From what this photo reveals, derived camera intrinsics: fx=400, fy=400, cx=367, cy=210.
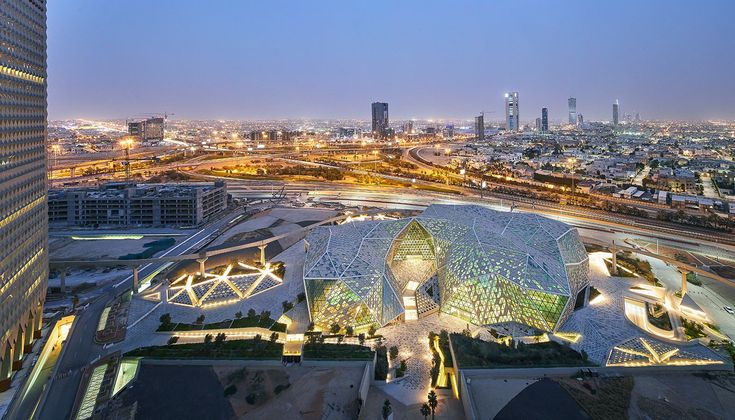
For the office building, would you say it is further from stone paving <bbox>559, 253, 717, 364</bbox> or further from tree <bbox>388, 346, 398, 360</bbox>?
stone paving <bbox>559, 253, 717, 364</bbox>

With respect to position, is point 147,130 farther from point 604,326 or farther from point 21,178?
point 604,326

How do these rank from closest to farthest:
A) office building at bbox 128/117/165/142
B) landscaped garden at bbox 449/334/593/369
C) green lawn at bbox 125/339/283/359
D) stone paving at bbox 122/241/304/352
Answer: landscaped garden at bbox 449/334/593/369 < green lawn at bbox 125/339/283/359 < stone paving at bbox 122/241/304/352 < office building at bbox 128/117/165/142

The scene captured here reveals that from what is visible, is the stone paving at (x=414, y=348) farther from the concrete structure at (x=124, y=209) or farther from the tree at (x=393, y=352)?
the concrete structure at (x=124, y=209)

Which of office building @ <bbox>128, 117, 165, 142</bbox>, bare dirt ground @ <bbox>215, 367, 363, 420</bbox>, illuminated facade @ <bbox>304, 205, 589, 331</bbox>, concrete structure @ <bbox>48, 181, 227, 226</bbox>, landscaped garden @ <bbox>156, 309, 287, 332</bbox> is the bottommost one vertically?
bare dirt ground @ <bbox>215, 367, 363, 420</bbox>

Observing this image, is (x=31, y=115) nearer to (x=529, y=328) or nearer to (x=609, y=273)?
(x=529, y=328)

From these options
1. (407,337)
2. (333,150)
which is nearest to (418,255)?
(407,337)

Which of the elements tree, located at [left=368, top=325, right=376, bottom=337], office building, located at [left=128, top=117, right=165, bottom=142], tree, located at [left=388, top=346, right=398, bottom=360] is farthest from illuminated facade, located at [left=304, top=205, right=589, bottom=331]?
office building, located at [left=128, top=117, right=165, bottom=142]

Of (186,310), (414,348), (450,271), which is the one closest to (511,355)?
(414,348)
